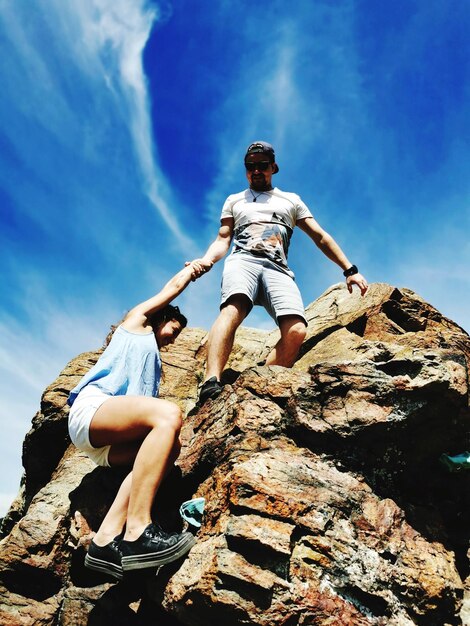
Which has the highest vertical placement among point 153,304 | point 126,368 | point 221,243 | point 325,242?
point 325,242

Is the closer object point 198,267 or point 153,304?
point 153,304

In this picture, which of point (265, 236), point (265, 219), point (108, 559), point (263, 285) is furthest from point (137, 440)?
point (265, 219)

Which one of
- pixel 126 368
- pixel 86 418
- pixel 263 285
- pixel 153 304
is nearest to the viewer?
pixel 86 418

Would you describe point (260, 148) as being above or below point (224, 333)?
above

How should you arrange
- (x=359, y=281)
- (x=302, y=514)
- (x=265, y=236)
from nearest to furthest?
(x=302, y=514) → (x=265, y=236) → (x=359, y=281)

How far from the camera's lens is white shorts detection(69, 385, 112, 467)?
4.32 meters

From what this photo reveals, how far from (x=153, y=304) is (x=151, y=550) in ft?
7.96

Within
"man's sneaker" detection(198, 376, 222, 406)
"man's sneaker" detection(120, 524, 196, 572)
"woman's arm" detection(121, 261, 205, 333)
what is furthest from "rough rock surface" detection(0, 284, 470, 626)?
"woman's arm" detection(121, 261, 205, 333)

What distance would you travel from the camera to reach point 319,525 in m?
3.93

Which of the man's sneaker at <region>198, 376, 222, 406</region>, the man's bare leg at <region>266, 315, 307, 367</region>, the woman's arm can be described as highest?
the man's bare leg at <region>266, 315, 307, 367</region>

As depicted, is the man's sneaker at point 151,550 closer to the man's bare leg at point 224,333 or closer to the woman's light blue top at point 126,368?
the woman's light blue top at point 126,368

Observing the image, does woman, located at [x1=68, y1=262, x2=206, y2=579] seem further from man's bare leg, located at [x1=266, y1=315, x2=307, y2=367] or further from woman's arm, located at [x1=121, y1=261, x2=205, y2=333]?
man's bare leg, located at [x1=266, y1=315, x2=307, y2=367]

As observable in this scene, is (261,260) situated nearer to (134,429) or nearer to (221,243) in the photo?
(221,243)

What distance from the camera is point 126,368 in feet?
15.5
